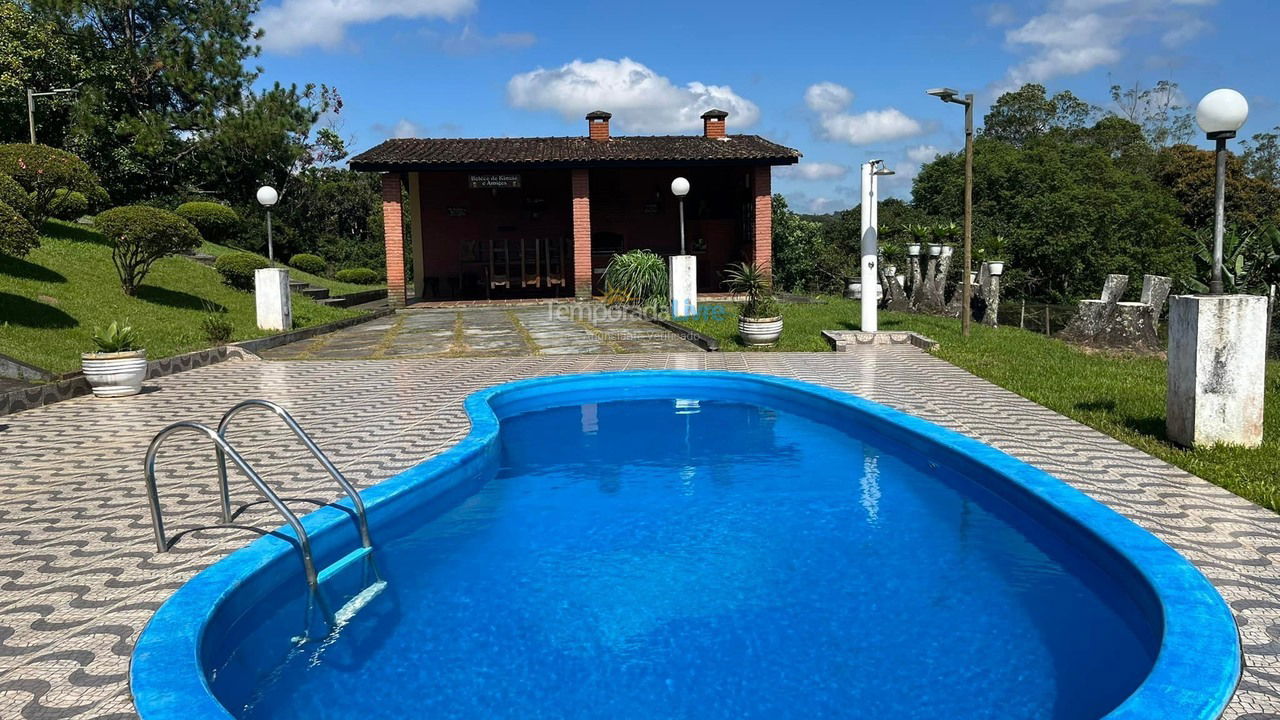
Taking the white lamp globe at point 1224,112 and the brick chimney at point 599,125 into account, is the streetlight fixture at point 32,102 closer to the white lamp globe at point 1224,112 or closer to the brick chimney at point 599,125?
the brick chimney at point 599,125

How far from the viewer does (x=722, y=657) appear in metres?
3.73

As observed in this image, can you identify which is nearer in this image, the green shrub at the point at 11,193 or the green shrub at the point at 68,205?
the green shrub at the point at 11,193

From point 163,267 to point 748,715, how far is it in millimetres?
17683

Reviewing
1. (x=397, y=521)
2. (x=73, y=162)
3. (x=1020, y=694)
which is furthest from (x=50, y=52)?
(x=1020, y=694)

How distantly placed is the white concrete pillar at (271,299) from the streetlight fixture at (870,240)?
9.00 metres

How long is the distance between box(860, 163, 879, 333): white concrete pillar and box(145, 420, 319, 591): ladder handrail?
9.15m

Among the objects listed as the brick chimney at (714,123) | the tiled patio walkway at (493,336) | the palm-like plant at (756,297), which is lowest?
the tiled patio walkway at (493,336)

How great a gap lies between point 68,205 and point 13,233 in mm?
9078

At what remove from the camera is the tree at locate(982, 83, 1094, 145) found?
152 feet

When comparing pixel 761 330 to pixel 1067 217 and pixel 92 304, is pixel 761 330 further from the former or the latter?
pixel 1067 217

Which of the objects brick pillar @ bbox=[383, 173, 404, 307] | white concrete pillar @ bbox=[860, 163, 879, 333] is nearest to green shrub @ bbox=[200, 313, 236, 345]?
brick pillar @ bbox=[383, 173, 404, 307]

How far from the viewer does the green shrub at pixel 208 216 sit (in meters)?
20.6

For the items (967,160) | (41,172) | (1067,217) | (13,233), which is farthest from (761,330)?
(1067,217)

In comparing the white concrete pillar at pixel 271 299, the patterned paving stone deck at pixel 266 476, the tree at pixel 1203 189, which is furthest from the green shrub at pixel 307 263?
the tree at pixel 1203 189
